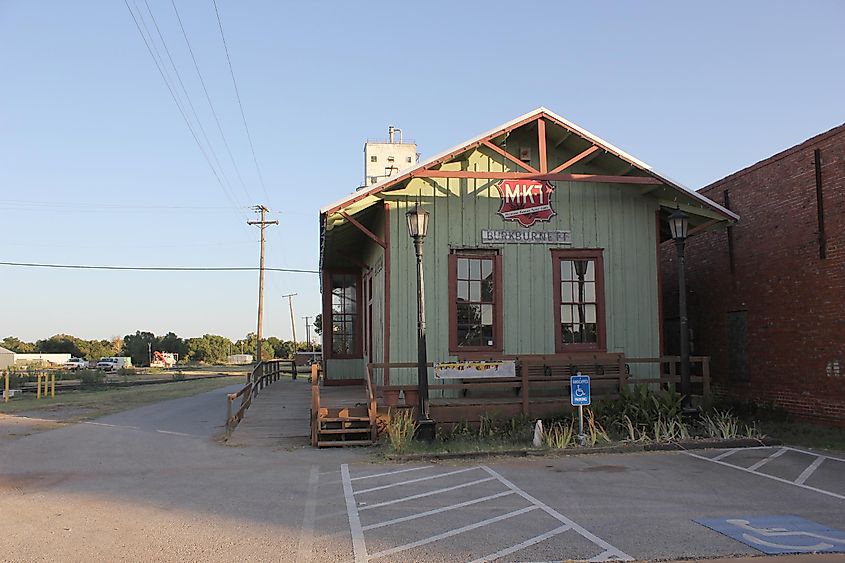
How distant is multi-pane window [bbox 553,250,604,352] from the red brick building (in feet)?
11.8

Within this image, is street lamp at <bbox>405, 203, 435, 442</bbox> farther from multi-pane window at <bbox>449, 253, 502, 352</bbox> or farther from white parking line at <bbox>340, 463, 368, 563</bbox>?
white parking line at <bbox>340, 463, 368, 563</bbox>

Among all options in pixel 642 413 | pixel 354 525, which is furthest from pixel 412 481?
pixel 642 413

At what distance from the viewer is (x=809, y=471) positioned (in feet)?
34.6

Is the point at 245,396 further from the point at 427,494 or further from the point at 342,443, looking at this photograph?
the point at 427,494

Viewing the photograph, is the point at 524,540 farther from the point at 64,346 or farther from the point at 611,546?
the point at 64,346

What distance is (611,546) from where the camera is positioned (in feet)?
22.3

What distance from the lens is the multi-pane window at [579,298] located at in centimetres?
1562

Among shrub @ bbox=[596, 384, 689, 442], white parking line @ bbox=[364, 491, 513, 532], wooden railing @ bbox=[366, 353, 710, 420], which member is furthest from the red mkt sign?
white parking line @ bbox=[364, 491, 513, 532]

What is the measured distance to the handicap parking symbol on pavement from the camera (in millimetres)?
6672

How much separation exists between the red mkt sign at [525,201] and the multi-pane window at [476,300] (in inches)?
38.9

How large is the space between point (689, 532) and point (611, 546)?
38.6 inches

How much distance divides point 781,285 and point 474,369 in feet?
22.1

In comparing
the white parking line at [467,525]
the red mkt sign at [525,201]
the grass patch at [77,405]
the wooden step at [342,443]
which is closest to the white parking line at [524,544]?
the white parking line at [467,525]

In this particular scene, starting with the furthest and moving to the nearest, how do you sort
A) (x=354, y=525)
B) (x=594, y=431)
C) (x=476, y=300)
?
(x=476, y=300) < (x=594, y=431) < (x=354, y=525)
